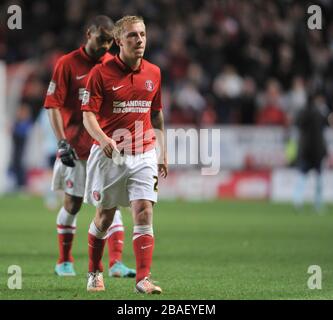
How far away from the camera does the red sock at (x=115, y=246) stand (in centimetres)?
1040

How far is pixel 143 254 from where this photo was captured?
8.59 m

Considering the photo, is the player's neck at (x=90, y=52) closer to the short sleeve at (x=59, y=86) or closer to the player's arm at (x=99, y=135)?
the short sleeve at (x=59, y=86)

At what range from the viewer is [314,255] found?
12.3 metres

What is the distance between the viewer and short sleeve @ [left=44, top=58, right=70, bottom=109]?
405 inches

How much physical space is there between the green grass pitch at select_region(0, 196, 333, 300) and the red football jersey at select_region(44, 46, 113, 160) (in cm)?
137

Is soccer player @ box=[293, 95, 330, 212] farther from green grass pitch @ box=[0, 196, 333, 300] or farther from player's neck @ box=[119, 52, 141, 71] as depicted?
player's neck @ box=[119, 52, 141, 71]

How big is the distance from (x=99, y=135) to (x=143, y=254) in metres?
1.07

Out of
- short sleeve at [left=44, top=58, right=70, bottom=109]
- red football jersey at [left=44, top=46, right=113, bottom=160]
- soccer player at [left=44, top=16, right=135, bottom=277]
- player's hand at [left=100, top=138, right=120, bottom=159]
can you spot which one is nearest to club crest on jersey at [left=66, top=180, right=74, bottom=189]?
soccer player at [left=44, top=16, right=135, bottom=277]

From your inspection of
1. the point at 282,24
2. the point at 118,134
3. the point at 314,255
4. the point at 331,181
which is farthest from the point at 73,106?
the point at 282,24

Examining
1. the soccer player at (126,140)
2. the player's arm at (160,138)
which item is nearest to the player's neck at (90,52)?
the player's arm at (160,138)

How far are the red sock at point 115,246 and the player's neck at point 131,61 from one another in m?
2.34

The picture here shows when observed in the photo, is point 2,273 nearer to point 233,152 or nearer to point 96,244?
point 96,244
